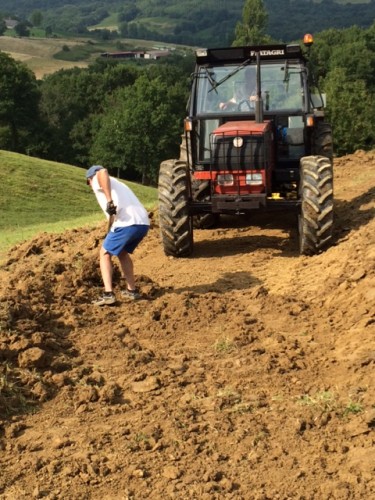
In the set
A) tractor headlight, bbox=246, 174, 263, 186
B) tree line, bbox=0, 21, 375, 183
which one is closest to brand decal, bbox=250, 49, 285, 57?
tractor headlight, bbox=246, 174, 263, 186

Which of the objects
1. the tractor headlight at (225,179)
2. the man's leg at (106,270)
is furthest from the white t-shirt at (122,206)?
the tractor headlight at (225,179)

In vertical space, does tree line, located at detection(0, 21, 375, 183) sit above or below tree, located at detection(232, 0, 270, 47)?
below

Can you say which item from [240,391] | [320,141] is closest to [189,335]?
[240,391]

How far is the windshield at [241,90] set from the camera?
11320mm

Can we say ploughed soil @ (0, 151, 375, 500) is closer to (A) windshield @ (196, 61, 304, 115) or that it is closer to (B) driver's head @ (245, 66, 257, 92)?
(A) windshield @ (196, 61, 304, 115)

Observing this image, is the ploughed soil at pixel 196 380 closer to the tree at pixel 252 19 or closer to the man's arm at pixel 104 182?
the man's arm at pixel 104 182

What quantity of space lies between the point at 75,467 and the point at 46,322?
3071 mm

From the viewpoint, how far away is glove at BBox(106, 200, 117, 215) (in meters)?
8.32

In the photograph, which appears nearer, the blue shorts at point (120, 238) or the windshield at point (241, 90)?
the blue shorts at point (120, 238)

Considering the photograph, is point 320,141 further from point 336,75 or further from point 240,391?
point 336,75

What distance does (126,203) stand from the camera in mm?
8570

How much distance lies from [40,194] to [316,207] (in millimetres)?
24668

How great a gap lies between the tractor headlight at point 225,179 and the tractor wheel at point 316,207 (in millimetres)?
999

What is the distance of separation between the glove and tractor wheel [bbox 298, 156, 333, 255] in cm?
294
